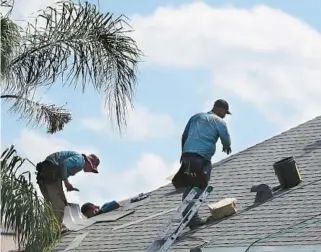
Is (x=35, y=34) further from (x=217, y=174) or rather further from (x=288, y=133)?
(x=288, y=133)

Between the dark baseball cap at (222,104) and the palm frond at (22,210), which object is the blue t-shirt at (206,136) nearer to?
the dark baseball cap at (222,104)

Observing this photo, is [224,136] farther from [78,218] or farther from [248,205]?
[78,218]

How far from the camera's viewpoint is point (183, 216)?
1173cm

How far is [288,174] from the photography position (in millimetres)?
12523

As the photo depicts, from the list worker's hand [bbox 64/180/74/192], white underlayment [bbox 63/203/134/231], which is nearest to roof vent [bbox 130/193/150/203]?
white underlayment [bbox 63/203/134/231]

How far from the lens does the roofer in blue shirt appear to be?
40.0ft

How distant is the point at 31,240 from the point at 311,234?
2.96m

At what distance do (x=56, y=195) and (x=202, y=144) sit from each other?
2161mm

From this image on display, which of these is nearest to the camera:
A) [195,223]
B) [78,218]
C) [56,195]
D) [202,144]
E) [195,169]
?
[195,223]

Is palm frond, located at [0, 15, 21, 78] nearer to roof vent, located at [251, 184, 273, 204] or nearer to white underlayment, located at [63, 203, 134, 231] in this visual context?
roof vent, located at [251, 184, 273, 204]

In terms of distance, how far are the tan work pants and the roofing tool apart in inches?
73.2

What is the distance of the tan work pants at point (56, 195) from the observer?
1300 centimetres

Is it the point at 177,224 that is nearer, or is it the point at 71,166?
the point at 177,224

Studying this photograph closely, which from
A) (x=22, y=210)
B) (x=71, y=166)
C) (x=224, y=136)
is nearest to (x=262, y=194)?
(x=224, y=136)
